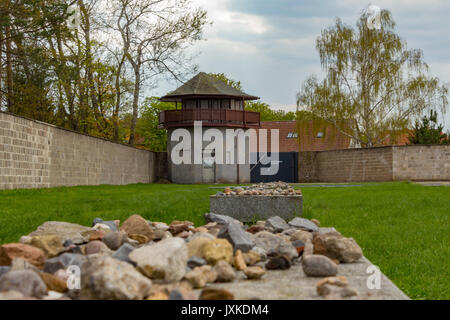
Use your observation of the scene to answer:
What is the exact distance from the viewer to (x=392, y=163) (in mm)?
30531

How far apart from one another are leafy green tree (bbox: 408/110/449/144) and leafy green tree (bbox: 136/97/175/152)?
976 inches

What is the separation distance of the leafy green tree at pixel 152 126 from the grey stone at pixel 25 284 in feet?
158

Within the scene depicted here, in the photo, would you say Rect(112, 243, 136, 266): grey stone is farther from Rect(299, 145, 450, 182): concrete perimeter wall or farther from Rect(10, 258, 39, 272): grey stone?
Rect(299, 145, 450, 182): concrete perimeter wall

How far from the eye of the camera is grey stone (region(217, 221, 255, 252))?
3670 mm

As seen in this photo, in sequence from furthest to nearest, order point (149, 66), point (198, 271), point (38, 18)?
point (149, 66)
point (38, 18)
point (198, 271)

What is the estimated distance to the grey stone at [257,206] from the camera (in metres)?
7.16

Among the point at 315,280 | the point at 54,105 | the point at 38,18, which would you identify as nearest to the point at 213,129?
the point at 54,105

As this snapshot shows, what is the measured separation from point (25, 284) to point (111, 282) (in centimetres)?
45

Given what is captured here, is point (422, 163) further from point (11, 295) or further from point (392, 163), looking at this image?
point (11, 295)

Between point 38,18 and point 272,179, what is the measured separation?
22.1 metres

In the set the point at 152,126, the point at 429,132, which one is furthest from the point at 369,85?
the point at 152,126

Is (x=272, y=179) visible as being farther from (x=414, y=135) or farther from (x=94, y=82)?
(x=94, y=82)

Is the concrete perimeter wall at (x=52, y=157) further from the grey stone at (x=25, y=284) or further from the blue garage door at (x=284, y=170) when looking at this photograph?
the grey stone at (x=25, y=284)

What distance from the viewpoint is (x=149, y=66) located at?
30.7m
